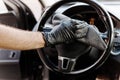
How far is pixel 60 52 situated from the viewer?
1.65 m

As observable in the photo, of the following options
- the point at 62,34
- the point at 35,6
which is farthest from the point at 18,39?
the point at 35,6

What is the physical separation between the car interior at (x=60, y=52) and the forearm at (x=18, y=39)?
142mm

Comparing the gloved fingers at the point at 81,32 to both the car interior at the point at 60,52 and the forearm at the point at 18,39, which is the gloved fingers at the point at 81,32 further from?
the forearm at the point at 18,39

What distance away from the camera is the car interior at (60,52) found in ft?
5.27

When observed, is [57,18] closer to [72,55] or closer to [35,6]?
[72,55]

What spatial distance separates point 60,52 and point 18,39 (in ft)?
0.96

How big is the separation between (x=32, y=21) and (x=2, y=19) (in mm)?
194

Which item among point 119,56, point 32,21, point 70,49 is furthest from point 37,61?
point 119,56

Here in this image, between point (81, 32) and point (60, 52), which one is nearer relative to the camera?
point (81, 32)

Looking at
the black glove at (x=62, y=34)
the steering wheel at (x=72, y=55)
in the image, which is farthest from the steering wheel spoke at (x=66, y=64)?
the black glove at (x=62, y=34)

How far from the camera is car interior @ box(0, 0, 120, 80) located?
1.61 metres

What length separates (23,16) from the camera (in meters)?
1.91

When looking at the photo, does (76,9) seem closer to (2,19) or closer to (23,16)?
(23,16)

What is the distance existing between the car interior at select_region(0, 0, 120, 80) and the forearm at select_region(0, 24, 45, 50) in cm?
14
